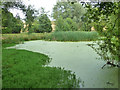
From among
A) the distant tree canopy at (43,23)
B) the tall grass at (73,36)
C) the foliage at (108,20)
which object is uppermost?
the distant tree canopy at (43,23)

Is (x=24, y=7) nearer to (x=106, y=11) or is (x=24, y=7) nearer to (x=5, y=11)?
(x=5, y=11)

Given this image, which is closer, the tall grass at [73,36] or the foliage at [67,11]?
the tall grass at [73,36]

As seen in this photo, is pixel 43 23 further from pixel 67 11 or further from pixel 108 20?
pixel 108 20

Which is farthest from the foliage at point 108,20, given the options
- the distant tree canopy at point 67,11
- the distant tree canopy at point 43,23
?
the distant tree canopy at point 43,23

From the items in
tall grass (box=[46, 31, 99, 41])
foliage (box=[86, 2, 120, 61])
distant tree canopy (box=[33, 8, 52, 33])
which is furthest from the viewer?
distant tree canopy (box=[33, 8, 52, 33])

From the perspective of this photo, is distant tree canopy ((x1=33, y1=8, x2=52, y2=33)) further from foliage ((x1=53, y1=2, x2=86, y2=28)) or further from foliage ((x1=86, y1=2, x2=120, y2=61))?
foliage ((x1=86, y1=2, x2=120, y2=61))

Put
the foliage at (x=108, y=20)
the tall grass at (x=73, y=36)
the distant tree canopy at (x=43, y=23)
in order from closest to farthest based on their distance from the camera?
the foliage at (x=108, y=20) → the tall grass at (x=73, y=36) → the distant tree canopy at (x=43, y=23)

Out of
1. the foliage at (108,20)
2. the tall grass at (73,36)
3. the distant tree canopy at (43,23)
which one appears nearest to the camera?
the foliage at (108,20)

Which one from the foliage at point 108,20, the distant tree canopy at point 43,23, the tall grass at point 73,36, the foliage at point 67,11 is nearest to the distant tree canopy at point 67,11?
the foliage at point 67,11

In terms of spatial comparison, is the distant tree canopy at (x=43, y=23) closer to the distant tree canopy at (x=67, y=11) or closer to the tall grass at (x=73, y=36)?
the distant tree canopy at (x=67, y=11)

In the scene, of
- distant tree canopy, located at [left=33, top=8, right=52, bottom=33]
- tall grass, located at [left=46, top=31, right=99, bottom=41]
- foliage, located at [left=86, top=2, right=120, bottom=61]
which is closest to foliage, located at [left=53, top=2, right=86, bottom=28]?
distant tree canopy, located at [left=33, top=8, right=52, bottom=33]

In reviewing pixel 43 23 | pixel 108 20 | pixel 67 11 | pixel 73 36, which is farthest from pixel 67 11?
pixel 108 20

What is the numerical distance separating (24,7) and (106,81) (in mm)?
5840

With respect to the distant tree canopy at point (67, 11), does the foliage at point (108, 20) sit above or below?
below
